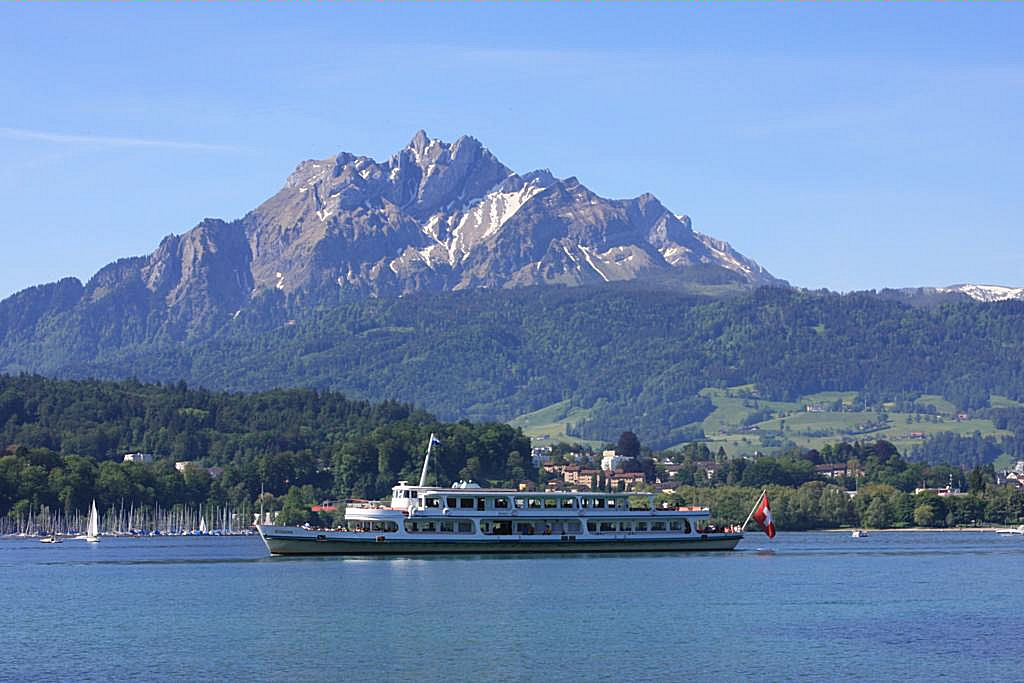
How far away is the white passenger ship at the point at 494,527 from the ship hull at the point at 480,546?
0.32 feet

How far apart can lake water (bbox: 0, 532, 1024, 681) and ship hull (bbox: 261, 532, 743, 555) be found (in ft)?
13.1

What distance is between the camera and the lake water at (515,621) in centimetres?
9125

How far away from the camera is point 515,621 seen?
11156 centimetres

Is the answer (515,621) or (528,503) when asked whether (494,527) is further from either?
(515,621)

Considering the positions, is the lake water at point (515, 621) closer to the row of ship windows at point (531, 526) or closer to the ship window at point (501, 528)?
the row of ship windows at point (531, 526)

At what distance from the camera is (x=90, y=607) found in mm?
125625

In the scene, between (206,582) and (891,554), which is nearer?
(206,582)

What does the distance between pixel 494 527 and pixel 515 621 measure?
66476 millimetres

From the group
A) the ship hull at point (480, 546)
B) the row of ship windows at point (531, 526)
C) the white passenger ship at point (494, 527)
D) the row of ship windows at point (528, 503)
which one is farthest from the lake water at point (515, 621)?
the row of ship windows at point (528, 503)

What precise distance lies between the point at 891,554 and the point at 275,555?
70.0 metres

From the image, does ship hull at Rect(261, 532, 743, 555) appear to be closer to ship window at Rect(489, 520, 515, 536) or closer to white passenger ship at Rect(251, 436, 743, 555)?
white passenger ship at Rect(251, 436, 743, 555)

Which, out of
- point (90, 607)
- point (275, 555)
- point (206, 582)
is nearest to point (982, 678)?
point (90, 607)

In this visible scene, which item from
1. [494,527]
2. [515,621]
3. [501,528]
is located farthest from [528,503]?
[515,621]

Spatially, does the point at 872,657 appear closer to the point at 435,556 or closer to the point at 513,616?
the point at 513,616
